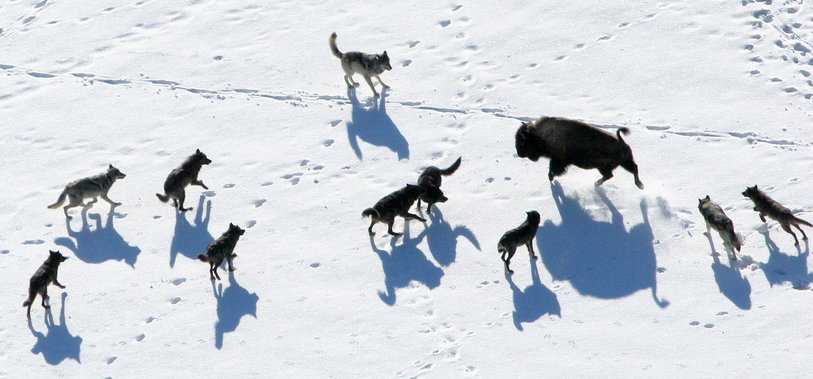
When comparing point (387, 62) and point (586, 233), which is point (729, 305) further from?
point (387, 62)

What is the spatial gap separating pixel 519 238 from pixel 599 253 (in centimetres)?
116

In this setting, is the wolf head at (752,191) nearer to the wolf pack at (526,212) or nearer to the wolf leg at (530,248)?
the wolf pack at (526,212)

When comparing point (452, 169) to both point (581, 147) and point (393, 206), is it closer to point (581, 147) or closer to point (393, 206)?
point (393, 206)

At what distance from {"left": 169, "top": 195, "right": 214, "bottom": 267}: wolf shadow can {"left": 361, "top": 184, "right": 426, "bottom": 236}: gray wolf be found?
2.37 m

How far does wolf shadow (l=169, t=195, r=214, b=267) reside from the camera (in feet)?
48.6

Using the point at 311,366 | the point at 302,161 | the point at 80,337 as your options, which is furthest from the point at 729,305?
the point at 80,337

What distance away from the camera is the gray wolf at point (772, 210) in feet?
44.3

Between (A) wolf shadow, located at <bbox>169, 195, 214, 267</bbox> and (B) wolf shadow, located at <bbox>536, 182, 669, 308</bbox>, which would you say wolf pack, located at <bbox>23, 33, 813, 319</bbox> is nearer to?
(A) wolf shadow, located at <bbox>169, 195, 214, 267</bbox>

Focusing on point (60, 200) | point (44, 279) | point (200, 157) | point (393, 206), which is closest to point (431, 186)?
point (393, 206)

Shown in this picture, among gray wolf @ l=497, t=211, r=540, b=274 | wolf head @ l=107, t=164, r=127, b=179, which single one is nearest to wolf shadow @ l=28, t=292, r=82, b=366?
wolf head @ l=107, t=164, r=127, b=179

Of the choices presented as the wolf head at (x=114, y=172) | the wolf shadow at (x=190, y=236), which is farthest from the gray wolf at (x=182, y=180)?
the wolf head at (x=114, y=172)

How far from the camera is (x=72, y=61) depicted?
20.6m

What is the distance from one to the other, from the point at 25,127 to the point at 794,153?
12665mm

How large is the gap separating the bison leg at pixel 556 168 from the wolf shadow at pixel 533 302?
82.4 inches
